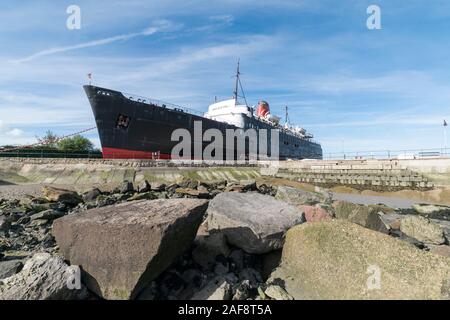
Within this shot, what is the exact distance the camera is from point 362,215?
8852mm

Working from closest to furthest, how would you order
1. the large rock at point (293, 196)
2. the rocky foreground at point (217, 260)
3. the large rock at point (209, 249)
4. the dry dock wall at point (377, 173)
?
the rocky foreground at point (217, 260) < the large rock at point (209, 249) < the large rock at point (293, 196) < the dry dock wall at point (377, 173)

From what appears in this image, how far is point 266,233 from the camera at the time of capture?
20.0 feet

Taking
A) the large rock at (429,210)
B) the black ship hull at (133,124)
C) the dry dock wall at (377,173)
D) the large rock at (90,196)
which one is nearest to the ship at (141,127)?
the black ship hull at (133,124)

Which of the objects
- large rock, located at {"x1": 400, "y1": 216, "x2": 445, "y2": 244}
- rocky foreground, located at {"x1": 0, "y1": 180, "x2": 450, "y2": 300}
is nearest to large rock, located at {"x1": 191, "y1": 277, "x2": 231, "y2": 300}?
rocky foreground, located at {"x1": 0, "y1": 180, "x2": 450, "y2": 300}

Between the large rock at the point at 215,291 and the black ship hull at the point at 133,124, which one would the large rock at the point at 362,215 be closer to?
the large rock at the point at 215,291


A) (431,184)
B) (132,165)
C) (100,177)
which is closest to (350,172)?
(431,184)

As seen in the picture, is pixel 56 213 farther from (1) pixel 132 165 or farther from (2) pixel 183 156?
(2) pixel 183 156

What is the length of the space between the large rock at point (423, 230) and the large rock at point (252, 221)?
4675 mm

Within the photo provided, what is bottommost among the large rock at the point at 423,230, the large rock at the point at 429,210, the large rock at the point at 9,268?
the large rock at the point at 429,210

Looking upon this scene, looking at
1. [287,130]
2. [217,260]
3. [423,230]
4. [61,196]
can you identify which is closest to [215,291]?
[217,260]

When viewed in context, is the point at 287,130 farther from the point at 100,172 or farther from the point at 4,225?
the point at 4,225

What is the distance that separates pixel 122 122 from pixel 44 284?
105 ft

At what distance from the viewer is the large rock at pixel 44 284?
441 cm

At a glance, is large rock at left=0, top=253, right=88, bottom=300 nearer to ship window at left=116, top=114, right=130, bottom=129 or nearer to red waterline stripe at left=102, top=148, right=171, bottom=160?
red waterline stripe at left=102, top=148, right=171, bottom=160
